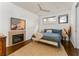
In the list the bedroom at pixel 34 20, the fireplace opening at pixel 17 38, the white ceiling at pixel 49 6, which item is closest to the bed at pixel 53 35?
the bedroom at pixel 34 20

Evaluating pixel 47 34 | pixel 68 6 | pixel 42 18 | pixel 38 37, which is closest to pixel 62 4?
pixel 68 6

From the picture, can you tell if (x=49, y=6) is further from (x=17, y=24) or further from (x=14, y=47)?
(x=14, y=47)

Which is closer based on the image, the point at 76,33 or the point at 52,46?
the point at 52,46

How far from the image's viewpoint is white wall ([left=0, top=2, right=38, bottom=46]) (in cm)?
293

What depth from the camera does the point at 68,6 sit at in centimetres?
304

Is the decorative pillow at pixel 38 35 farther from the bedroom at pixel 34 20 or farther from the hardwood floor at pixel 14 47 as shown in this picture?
the hardwood floor at pixel 14 47

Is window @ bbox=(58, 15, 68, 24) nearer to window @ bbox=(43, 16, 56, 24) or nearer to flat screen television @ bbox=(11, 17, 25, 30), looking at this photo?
window @ bbox=(43, 16, 56, 24)

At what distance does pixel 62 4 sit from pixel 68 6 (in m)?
0.22

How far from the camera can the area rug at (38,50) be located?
3.00 metres

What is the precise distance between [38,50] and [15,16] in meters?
1.44

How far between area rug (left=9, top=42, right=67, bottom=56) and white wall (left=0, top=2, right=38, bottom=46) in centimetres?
39

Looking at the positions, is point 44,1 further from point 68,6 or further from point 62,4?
point 68,6

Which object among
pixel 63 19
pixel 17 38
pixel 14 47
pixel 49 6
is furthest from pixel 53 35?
pixel 14 47

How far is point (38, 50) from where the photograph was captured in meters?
3.28
